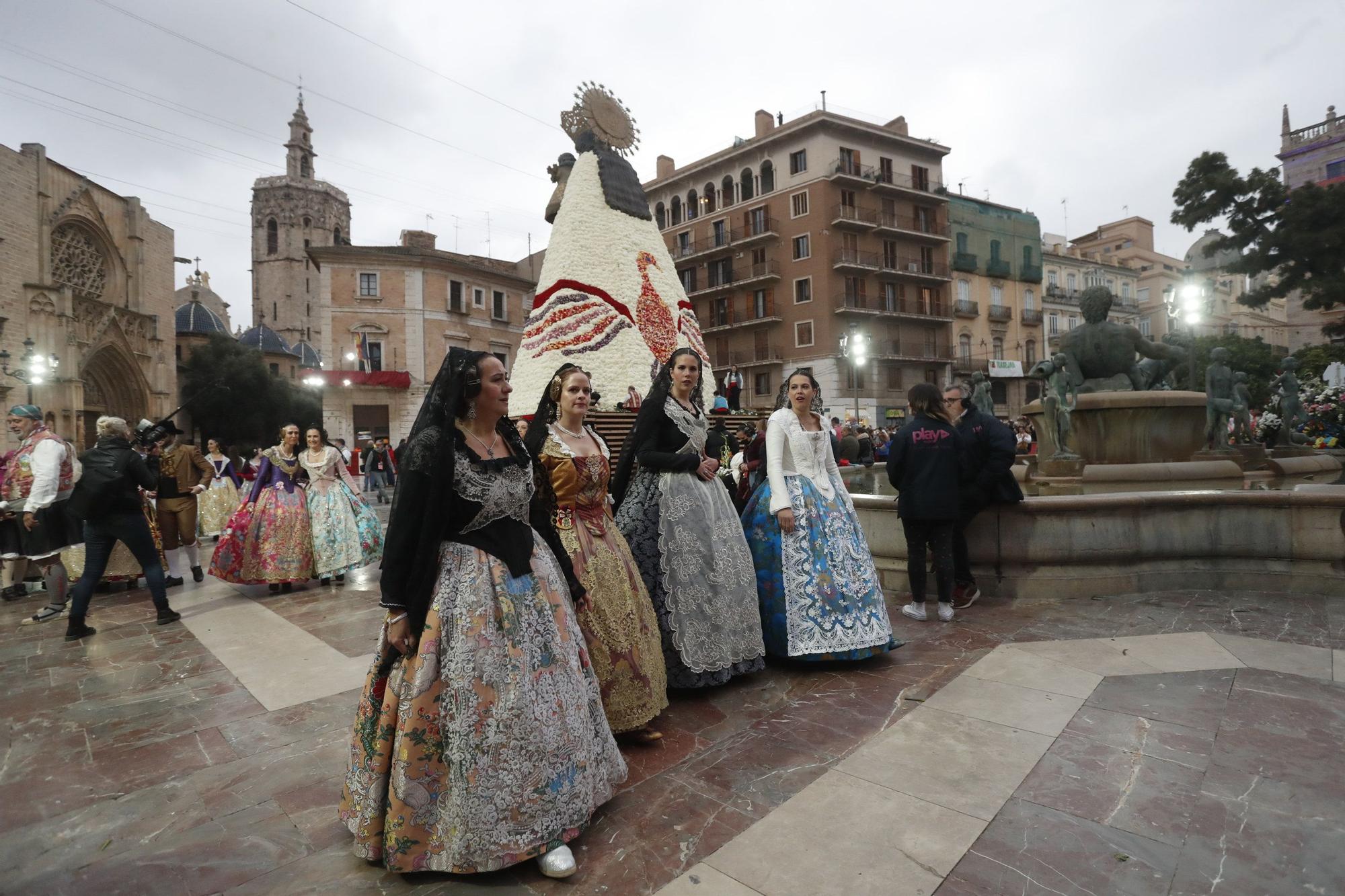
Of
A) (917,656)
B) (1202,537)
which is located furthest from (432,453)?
(1202,537)

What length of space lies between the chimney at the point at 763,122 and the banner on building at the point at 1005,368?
18150 mm

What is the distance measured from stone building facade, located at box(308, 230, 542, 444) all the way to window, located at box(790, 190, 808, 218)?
15.4 meters

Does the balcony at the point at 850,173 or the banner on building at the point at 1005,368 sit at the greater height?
the balcony at the point at 850,173

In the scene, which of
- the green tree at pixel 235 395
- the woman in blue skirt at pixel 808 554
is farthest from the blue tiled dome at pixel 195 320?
the woman in blue skirt at pixel 808 554

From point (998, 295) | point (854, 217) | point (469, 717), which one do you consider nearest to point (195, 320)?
A: point (854, 217)

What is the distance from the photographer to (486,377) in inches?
92.3

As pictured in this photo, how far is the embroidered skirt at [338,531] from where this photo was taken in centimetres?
691

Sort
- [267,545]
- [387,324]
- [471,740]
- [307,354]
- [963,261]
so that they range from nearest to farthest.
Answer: [471,740], [267,545], [387,324], [963,261], [307,354]

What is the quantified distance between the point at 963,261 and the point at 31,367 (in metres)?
39.8

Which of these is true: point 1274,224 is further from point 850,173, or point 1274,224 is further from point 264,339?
point 264,339

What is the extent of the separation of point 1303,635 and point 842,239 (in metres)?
31.8

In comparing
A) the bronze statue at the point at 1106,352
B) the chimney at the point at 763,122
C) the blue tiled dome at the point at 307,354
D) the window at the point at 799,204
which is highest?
the chimney at the point at 763,122

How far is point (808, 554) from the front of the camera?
12.5 ft

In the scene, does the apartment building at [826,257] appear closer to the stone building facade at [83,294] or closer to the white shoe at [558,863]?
the stone building facade at [83,294]
